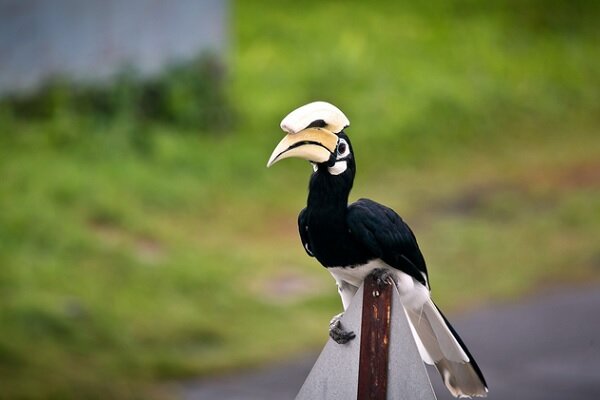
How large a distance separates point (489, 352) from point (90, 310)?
2.53m

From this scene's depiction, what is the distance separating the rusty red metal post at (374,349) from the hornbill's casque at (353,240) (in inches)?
2.5

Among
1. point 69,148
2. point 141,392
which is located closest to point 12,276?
point 141,392

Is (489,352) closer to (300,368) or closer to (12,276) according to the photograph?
(300,368)

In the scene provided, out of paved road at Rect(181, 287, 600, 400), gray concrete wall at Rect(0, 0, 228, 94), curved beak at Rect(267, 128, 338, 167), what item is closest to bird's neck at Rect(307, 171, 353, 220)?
curved beak at Rect(267, 128, 338, 167)

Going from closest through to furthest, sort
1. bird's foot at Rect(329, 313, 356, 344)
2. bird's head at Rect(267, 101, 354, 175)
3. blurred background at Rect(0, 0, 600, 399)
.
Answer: bird's head at Rect(267, 101, 354, 175)
bird's foot at Rect(329, 313, 356, 344)
blurred background at Rect(0, 0, 600, 399)

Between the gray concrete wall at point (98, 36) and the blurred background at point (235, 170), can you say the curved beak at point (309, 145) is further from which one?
the gray concrete wall at point (98, 36)

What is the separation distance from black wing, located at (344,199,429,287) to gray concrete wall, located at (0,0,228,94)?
23.8 feet

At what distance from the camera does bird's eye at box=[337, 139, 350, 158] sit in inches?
164

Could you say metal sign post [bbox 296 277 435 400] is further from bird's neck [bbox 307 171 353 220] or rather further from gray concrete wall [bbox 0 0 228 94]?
gray concrete wall [bbox 0 0 228 94]

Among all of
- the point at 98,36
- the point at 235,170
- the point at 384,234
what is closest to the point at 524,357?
the point at 235,170

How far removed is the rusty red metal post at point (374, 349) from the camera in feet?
13.3

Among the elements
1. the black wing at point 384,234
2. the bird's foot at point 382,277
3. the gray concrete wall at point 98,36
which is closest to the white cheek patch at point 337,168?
the black wing at point 384,234

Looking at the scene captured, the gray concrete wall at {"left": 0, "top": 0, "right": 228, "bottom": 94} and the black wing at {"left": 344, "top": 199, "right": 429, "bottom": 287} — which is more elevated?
the gray concrete wall at {"left": 0, "top": 0, "right": 228, "bottom": 94}

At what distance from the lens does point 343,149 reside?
4.20 metres
